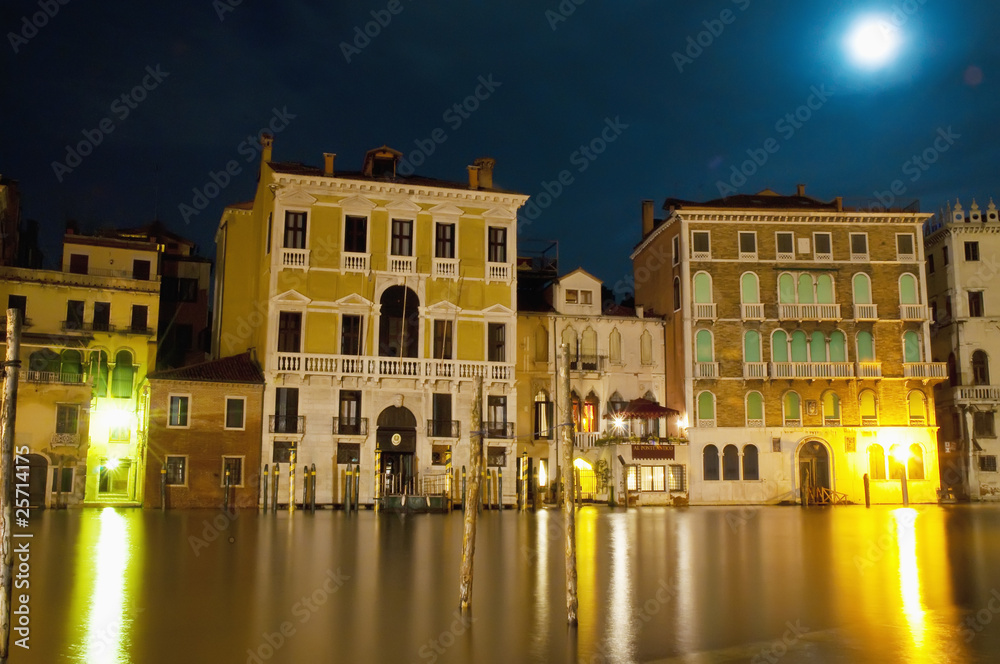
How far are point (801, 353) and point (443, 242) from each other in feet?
56.1

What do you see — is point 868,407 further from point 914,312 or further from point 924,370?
point 914,312

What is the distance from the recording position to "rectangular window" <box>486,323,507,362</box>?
39906 mm

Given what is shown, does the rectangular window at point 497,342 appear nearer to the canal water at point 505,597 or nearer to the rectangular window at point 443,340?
the rectangular window at point 443,340

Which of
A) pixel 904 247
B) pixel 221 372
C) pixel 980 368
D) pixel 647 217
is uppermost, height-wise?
pixel 647 217

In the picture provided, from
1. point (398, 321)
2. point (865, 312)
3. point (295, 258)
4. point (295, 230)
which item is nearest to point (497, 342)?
point (398, 321)

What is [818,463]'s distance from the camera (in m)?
42.9

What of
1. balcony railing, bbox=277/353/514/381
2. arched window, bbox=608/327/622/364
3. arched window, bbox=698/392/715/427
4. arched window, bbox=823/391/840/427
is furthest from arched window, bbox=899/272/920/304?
balcony railing, bbox=277/353/514/381

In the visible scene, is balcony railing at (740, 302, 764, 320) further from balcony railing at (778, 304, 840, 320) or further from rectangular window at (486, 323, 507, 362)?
rectangular window at (486, 323, 507, 362)

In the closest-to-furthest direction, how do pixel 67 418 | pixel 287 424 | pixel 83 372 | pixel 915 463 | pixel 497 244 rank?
pixel 287 424, pixel 67 418, pixel 83 372, pixel 497 244, pixel 915 463

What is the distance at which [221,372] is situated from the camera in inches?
1438

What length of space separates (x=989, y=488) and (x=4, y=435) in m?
45.8

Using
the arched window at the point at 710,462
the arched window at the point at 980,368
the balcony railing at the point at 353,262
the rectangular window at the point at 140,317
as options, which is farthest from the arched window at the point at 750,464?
the rectangular window at the point at 140,317

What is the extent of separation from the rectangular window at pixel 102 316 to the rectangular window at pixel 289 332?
26.2 ft

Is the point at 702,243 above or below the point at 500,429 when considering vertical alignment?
above
